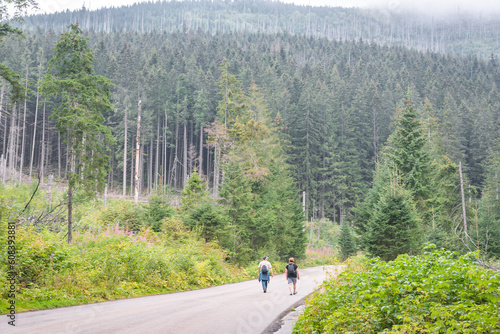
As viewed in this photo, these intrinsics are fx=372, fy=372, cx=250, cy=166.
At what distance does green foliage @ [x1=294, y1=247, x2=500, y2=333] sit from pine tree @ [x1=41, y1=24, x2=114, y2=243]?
13.1 m

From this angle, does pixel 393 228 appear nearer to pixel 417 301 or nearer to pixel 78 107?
pixel 417 301

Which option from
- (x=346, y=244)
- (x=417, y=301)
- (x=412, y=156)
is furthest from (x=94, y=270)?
(x=346, y=244)

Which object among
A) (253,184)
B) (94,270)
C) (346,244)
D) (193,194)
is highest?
(253,184)

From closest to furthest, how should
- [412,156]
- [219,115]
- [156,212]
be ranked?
[156,212], [412,156], [219,115]

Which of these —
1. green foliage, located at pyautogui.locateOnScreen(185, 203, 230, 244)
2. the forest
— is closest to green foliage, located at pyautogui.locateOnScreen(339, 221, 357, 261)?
the forest

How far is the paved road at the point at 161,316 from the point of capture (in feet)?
25.7

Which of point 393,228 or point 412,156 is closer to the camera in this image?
point 393,228

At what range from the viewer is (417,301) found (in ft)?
20.6

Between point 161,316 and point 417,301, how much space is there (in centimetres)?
617

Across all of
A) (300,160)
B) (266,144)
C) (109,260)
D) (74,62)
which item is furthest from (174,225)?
(300,160)

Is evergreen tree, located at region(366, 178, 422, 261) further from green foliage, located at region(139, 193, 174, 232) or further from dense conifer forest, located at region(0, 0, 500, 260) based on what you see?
dense conifer forest, located at region(0, 0, 500, 260)

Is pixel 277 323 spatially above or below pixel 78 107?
below

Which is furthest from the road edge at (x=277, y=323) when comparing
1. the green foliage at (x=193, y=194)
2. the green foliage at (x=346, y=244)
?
the green foliage at (x=346, y=244)

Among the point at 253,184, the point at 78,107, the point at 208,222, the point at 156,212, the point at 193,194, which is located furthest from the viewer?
the point at 253,184
